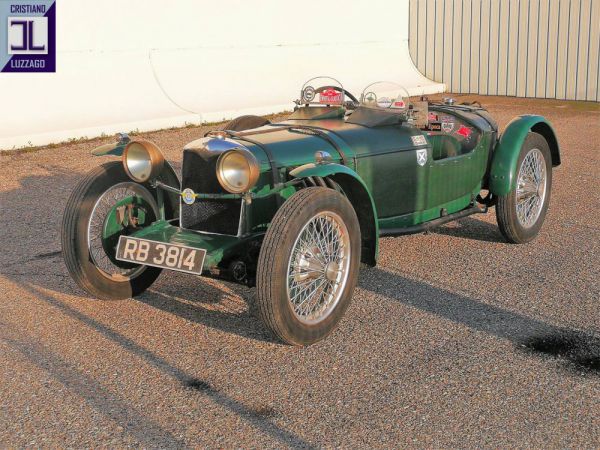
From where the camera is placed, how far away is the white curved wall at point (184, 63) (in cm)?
1249

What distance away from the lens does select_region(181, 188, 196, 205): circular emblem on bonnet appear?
520 cm

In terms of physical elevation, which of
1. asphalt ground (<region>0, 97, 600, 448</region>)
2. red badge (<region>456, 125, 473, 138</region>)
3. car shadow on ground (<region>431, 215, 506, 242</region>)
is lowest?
asphalt ground (<region>0, 97, 600, 448</region>)

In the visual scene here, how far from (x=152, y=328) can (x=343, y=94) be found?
7.87ft

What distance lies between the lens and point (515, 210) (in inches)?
263

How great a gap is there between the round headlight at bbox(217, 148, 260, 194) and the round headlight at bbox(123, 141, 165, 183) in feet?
2.15

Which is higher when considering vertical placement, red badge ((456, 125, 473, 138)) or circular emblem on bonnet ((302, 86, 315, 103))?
circular emblem on bonnet ((302, 86, 315, 103))

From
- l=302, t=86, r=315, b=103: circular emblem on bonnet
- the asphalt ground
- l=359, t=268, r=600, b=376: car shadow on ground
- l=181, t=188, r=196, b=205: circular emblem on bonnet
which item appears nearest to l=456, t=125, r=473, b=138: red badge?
the asphalt ground

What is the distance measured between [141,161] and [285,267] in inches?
53.5

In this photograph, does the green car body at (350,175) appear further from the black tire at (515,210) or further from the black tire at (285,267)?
the black tire at (285,267)

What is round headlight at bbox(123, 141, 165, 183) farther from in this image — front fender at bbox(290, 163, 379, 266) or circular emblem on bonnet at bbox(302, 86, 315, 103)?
circular emblem on bonnet at bbox(302, 86, 315, 103)

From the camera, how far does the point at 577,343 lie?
15.6 ft

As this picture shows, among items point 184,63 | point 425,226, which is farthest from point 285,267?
point 184,63

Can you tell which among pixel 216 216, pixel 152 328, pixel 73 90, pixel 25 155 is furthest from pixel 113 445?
pixel 73 90

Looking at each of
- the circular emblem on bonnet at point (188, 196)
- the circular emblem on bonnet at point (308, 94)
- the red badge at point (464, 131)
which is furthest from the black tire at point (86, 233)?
the red badge at point (464, 131)
